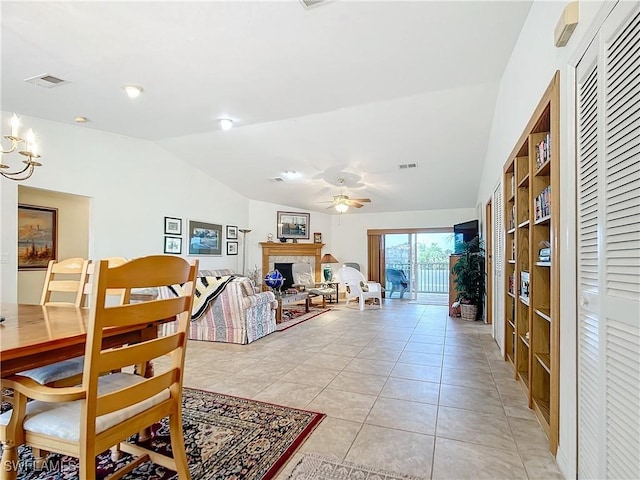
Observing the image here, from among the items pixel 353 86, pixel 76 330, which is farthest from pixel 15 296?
pixel 353 86

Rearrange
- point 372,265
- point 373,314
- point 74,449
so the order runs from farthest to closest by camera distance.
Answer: point 372,265
point 373,314
point 74,449

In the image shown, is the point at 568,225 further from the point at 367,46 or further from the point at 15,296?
the point at 15,296

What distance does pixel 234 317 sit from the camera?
427cm

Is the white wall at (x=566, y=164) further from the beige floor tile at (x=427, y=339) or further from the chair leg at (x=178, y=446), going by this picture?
the beige floor tile at (x=427, y=339)

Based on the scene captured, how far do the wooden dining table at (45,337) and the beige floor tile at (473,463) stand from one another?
5.33 feet

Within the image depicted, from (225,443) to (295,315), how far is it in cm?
440

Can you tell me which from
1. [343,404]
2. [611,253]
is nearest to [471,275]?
[343,404]

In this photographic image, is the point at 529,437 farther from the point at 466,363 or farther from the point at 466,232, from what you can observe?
the point at 466,232

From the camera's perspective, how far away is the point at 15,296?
409 centimetres

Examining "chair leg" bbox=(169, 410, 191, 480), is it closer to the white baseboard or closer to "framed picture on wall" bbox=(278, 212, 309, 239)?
the white baseboard

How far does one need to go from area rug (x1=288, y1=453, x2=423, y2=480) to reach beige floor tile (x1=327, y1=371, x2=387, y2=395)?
980mm

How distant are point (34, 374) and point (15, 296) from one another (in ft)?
10.2

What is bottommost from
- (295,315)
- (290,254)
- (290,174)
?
(295,315)

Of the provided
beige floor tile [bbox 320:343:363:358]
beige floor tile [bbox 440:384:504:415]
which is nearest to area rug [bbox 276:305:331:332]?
beige floor tile [bbox 320:343:363:358]
